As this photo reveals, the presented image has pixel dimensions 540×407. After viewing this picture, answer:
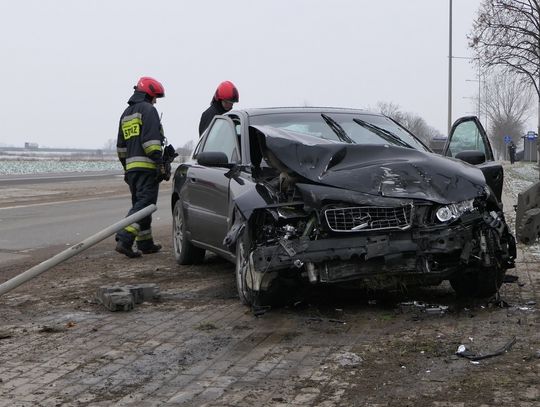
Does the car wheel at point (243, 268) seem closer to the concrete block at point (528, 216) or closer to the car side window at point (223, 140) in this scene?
Result: the car side window at point (223, 140)

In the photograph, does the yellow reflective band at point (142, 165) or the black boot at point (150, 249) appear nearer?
the yellow reflective band at point (142, 165)

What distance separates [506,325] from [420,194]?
1.03 meters

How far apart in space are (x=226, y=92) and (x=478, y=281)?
5.05 metres

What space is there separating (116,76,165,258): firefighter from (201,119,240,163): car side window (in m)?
0.95

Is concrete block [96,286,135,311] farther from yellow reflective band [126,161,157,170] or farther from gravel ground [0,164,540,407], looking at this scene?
yellow reflective band [126,161,157,170]

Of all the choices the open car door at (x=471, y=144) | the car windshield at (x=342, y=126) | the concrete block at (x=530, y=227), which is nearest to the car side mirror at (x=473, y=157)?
the open car door at (x=471, y=144)

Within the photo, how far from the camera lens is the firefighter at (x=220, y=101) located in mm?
9984

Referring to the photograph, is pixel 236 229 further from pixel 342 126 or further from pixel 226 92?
pixel 226 92

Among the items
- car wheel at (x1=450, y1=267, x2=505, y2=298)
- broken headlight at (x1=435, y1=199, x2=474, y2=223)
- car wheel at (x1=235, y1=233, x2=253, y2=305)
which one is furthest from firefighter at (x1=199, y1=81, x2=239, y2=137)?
broken headlight at (x1=435, y1=199, x2=474, y2=223)

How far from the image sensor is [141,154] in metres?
9.06

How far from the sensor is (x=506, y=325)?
5242 mm

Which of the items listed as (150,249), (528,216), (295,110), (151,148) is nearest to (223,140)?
(295,110)

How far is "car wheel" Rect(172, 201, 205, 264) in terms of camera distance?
8.20 meters

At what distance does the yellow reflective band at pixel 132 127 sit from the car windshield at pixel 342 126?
2.26 meters
